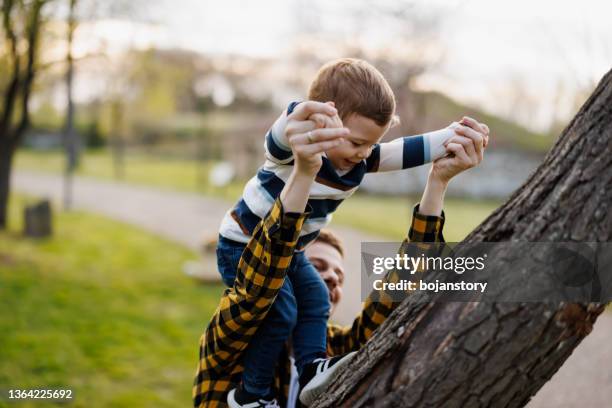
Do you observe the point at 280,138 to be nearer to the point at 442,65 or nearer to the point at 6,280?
the point at 6,280

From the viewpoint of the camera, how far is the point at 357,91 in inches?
63.5

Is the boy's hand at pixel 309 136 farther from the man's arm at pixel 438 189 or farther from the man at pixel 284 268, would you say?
the man's arm at pixel 438 189

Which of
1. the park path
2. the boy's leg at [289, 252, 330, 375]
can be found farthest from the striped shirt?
the park path

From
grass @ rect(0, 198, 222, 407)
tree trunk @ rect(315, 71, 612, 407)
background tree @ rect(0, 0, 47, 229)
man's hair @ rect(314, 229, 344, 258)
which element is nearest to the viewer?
tree trunk @ rect(315, 71, 612, 407)

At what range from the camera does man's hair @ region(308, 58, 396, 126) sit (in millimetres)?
1612

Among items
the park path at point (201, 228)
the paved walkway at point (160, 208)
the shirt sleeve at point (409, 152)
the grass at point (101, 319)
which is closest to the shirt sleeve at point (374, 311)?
the shirt sleeve at point (409, 152)

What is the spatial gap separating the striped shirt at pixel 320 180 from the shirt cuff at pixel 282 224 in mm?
159

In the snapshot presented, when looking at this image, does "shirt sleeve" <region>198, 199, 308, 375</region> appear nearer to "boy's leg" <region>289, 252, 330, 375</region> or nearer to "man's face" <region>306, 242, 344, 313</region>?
"boy's leg" <region>289, 252, 330, 375</region>

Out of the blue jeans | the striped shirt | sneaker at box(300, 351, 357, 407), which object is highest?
the striped shirt

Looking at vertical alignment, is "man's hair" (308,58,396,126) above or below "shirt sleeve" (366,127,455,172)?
above

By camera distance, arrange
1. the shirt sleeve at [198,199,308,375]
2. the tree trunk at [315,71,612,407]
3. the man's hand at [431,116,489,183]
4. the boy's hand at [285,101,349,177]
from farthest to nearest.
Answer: the man's hand at [431,116,489,183] < the shirt sleeve at [198,199,308,375] < the boy's hand at [285,101,349,177] < the tree trunk at [315,71,612,407]

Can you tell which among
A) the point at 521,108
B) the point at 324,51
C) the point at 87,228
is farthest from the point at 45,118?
the point at 521,108

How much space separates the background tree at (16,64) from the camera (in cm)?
920

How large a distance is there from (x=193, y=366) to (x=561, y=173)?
5457 mm
